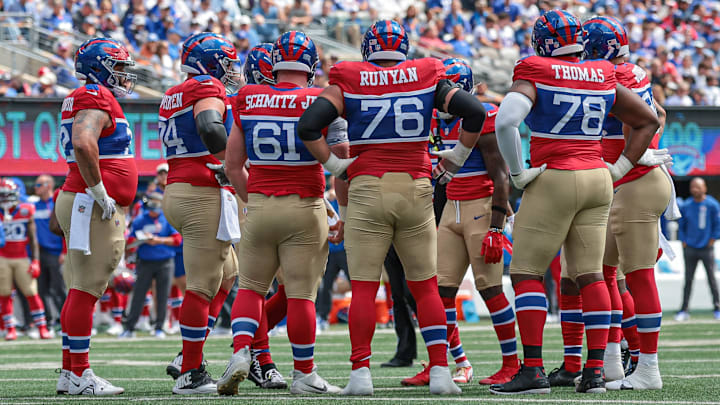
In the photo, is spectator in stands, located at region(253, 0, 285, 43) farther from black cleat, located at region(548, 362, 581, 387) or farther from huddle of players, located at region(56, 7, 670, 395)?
black cleat, located at region(548, 362, 581, 387)

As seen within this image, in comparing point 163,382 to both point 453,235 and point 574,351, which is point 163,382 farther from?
point 574,351

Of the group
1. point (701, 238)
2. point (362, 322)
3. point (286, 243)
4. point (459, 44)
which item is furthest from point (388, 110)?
point (459, 44)

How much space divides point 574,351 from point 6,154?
11724 millimetres

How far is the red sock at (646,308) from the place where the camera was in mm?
6512

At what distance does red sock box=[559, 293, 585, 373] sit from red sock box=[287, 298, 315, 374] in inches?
61.8

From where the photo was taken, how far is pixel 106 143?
6883 millimetres

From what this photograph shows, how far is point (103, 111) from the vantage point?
6.79m

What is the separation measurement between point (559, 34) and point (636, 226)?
1.34m

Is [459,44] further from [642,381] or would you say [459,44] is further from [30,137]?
[642,381]

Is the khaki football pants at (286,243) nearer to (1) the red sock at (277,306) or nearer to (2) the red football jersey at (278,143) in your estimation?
(2) the red football jersey at (278,143)

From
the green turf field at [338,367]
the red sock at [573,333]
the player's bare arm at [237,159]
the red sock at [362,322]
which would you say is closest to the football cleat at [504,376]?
the green turf field at [338,367]

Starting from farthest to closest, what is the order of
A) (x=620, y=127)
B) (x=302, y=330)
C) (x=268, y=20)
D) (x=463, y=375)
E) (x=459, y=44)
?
(x=459, y=44) → (x=268, y=20) → (x=463, y=375) → (x=620, y=127) → (x=302, y=330)

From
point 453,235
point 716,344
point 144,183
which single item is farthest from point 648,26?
point 453,235

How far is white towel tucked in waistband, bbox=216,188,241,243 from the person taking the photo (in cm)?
662
